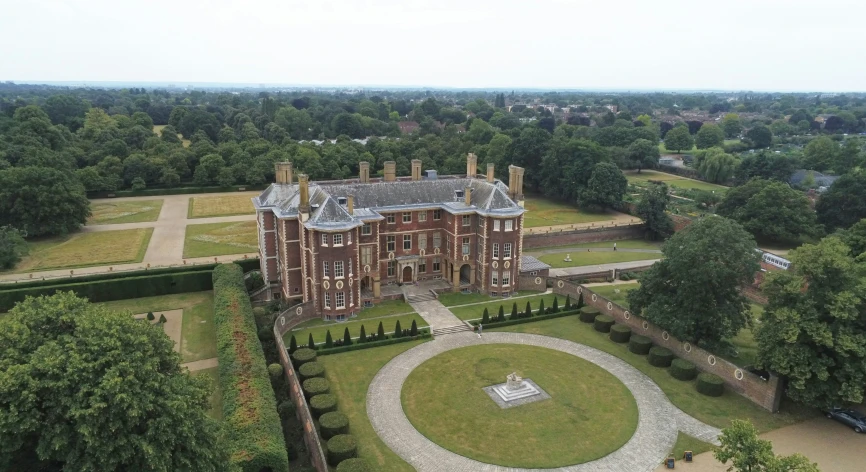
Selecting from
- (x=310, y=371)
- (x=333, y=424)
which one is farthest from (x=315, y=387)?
(x=333, y=424)

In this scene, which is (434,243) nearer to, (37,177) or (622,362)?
(622,362)

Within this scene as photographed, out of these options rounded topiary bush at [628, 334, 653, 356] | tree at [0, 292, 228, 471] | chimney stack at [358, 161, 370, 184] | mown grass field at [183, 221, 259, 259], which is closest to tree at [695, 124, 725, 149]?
mown grass field at [183, 221, 259, 259]

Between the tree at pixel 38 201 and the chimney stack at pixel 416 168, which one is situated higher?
the chimney stack at pixel 416 168

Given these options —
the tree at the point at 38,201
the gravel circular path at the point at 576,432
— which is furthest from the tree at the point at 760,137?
the tree at the point at 38,201

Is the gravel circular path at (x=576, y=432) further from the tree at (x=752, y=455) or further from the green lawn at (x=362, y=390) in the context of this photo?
the tree at (x=752, y=455)

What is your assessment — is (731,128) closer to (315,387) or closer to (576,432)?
(576,432)
